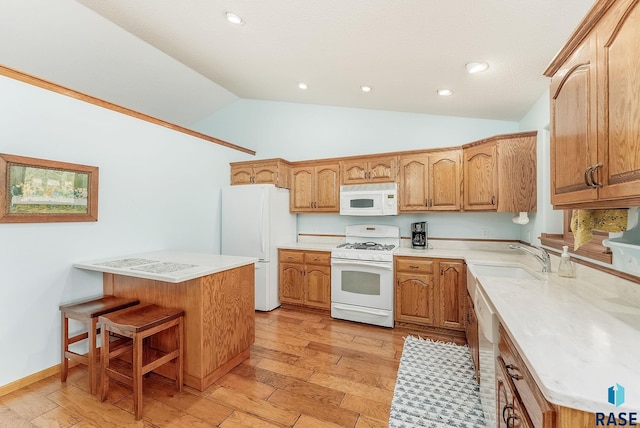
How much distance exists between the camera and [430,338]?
283 centimetres

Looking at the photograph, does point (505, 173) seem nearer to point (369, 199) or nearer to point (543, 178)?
point (543, 178)

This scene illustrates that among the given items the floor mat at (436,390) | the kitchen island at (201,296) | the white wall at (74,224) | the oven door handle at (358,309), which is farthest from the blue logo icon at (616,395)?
the white wall at (74,224)

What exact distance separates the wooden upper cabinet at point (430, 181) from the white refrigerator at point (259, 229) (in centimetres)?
171

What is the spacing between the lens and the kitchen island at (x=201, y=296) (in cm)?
202

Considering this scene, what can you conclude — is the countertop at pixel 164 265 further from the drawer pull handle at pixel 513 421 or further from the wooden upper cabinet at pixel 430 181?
the wooden upper cabinet at pixel 430 181

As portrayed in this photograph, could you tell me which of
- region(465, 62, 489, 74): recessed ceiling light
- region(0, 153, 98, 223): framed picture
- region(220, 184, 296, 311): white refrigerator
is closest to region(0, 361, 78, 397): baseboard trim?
region(0, 153, 98, 223): framed picture

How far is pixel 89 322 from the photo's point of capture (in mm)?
1978

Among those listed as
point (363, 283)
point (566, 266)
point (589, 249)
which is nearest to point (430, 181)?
point (363, 283)

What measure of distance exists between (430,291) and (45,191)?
3.68 metres

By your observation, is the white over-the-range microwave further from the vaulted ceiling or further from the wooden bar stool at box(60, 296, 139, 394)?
the wooden bar stool at box(60, 296, 139, 394)

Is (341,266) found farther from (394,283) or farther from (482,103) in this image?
(482,103)

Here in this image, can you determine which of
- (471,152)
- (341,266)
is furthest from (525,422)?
(471,152)

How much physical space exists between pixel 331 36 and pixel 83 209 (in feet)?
8.58

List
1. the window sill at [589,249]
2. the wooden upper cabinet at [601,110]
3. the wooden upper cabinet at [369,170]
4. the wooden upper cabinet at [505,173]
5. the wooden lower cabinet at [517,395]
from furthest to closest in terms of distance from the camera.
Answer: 1. the wooden upper cabinet at [369,170]
2. the wooden upper cabinet at [505,173]
3. the window sill at [589,249]
4. the wooden upper cabinet at [601,110]
5. the wooden lower cabinet at [517,395]
